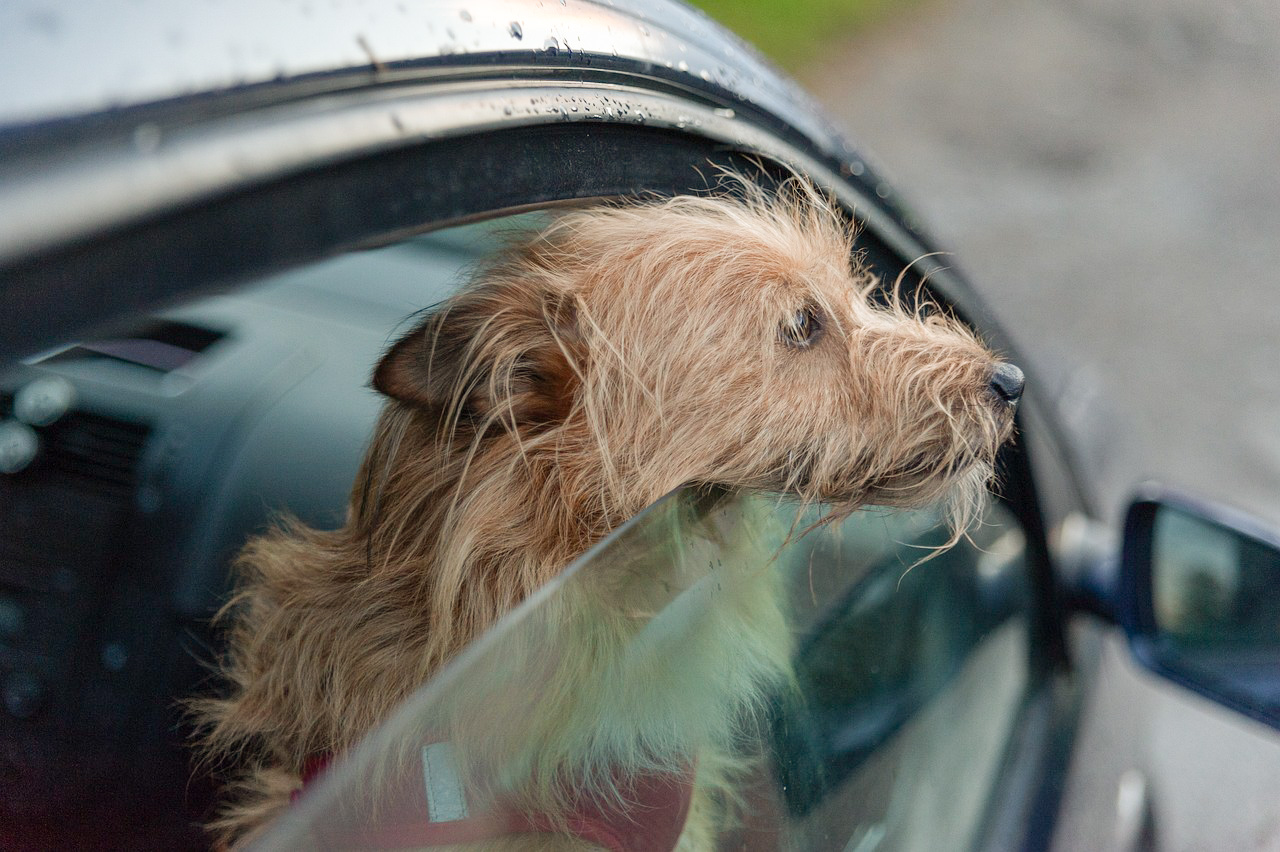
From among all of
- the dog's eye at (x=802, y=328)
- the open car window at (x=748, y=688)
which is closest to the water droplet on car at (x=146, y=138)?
the open car window at (x=748, y=688)

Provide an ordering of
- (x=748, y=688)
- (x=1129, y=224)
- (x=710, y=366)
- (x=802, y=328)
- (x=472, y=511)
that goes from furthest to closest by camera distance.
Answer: (x=1129, y=224) < (x=802, y=328) < (x=710, y=366) < (x=472, y=511) < (x=748, y=688)

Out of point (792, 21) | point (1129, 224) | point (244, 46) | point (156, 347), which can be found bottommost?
point (244, 46)

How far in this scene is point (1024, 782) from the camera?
2.08 meters

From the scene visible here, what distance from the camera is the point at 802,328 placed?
1.97 metres

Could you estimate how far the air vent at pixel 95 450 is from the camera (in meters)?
1.87

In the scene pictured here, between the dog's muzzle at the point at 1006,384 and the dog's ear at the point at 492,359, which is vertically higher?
Result: the dog's ear at the point at 492,359

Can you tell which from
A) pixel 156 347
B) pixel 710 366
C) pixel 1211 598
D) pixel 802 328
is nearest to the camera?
pixel 710 366

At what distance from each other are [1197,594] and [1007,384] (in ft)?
2.38

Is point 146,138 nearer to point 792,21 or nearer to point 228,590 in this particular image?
point 228,590

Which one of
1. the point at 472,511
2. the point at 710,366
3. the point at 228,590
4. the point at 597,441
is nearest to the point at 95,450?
the point at 228,590

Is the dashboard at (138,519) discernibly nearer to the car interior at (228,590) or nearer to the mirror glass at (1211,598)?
the car interior at (228,590)

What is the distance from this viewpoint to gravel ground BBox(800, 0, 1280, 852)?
136 inches

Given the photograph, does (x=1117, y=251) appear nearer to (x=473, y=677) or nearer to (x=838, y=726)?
(x=838, y=726)

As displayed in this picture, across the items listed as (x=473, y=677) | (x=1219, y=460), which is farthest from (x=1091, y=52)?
(x=473, y=677)
